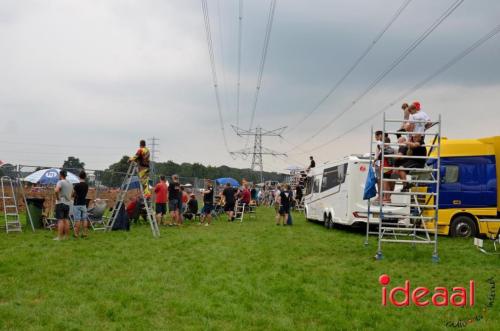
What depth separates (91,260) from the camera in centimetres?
930

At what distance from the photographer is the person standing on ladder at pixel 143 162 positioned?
45.7 feet

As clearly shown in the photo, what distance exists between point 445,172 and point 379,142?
6.48m

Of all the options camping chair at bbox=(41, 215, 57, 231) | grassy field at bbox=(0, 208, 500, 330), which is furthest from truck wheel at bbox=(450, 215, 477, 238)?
camping chair at bbox=(41, 215, 57, 231)

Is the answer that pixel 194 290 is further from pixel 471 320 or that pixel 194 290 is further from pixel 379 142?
pixel 379 142

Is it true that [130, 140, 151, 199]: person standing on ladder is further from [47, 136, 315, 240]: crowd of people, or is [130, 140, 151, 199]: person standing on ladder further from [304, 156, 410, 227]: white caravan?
[304, 156, 410, 227]: white caravan

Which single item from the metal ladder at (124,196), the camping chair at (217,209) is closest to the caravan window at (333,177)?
the camping chair at (217,209)

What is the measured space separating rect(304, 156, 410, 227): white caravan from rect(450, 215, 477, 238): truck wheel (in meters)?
1.41

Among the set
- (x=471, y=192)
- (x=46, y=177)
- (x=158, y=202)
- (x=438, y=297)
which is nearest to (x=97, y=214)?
(x=158, y=202)

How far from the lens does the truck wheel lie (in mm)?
15305

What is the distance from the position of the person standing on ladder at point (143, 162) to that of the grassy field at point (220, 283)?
2256 millimetres

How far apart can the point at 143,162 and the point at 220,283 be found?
7393 millimetres

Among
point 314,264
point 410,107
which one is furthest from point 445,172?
point 314,264

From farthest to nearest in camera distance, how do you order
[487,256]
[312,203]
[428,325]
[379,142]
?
[312,203]
[487,256]
[379,142]
[428,325]

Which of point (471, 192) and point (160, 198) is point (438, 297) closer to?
point (471, 192)
